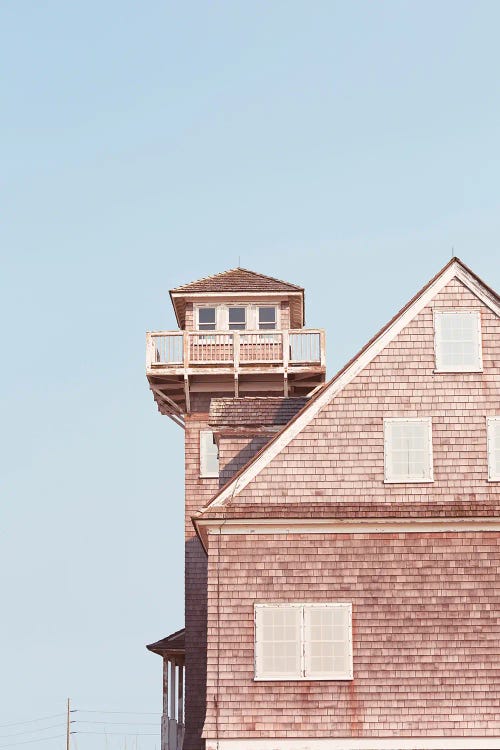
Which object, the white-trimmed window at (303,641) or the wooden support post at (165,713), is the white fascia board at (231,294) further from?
the white-trimmed window at (303,641)

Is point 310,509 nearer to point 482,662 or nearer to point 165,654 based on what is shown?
point 482,662

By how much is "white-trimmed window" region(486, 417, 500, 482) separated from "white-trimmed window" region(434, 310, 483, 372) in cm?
123

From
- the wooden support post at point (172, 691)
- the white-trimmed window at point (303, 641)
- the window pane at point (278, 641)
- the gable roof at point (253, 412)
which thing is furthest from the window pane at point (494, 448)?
the wooden support post at point (172, 691)

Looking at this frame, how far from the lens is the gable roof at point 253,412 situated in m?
33.3

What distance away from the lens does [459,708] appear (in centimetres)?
2698

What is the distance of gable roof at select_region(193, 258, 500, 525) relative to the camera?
28.7 meters

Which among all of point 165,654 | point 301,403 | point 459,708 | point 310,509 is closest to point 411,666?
point 459,708

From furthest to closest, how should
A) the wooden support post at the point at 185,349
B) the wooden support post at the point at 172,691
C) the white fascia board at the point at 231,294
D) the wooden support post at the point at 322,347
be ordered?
the white fascia board at the point at 231,294 < the wooden support post at the point at 322,347 < the wooden support post at the point at 185,349 < the wooden support post at the point at 172,691

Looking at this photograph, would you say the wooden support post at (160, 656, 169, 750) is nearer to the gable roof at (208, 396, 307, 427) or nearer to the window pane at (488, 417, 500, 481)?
the gable roof at (208, 396, 307, 427)

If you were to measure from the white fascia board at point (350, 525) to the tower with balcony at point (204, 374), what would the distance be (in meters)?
12.4

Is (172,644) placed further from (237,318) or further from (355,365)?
(355,365)

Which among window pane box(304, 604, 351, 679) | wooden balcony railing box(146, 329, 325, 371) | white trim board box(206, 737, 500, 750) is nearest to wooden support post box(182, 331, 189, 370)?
wooden balcony railing box(146, 329, 325, 371)

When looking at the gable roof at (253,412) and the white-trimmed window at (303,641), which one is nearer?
the white-trimmed window at (303,641)

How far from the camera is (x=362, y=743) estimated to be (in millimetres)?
26859
